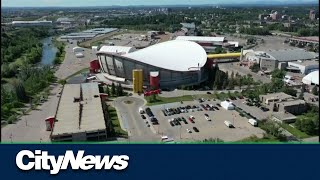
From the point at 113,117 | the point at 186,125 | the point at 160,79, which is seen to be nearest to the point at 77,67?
the point at 160,79

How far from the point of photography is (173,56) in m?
23.1

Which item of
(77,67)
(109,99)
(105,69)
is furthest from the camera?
(77,67)

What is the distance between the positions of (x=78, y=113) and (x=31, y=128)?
2291 millimetres

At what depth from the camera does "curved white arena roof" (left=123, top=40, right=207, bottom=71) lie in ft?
71.8

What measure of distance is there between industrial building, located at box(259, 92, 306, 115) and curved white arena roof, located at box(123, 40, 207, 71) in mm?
5710

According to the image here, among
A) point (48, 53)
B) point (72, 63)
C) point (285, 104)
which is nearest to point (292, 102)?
point (285, 104)

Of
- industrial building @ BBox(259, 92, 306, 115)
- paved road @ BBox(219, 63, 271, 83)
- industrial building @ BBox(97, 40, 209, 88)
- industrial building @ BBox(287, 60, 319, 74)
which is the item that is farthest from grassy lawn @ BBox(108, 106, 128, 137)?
industrial building @ BBox(287, 60, 319, 74)

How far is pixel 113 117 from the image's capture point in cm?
1698

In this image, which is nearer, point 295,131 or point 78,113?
point 295,131

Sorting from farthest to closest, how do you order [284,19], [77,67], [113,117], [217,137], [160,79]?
1. [284,19]
2. [77,67]
3. [160,79]
4. [113,117]
5. [217,137]

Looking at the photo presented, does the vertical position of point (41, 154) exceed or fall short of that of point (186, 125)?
it exceeds it

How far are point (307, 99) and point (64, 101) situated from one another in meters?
13.7

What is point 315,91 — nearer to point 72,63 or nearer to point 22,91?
point 22,91

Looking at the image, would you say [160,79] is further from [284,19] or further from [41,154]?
[284,19]
